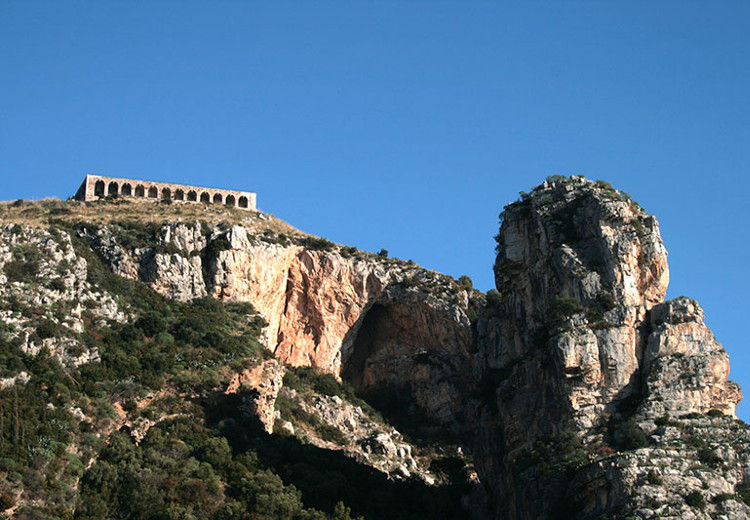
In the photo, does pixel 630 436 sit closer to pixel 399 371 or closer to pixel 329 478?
pixel 329 478

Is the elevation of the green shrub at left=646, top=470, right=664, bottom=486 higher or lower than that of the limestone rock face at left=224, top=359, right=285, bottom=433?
lower

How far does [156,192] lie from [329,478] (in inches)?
1576

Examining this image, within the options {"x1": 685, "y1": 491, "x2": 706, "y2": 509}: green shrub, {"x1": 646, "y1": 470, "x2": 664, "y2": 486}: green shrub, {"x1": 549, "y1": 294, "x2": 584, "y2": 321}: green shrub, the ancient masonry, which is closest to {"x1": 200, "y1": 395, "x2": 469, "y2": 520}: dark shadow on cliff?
{"x1": 549, "y1": 294, "x2": 584, "y2": 321}: green shrub

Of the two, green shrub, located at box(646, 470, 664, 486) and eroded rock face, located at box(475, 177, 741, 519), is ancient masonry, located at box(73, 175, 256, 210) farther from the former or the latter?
green shrub, located at box(646, 470, 664, 486)

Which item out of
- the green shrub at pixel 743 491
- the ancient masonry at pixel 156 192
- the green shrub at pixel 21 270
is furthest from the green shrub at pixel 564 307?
the ancient masonry at pixel 156 192

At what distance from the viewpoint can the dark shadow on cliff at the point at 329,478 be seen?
271 ft

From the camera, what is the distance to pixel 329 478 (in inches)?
3317

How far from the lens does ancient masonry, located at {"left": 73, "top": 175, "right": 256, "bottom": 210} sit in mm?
114250

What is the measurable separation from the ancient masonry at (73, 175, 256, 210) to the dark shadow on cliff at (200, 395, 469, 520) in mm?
32646

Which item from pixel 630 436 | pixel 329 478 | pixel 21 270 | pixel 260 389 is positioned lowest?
pixel 630 436

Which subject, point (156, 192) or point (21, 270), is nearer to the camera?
point (21, 270)

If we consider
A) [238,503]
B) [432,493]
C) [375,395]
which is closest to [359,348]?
[375,395]

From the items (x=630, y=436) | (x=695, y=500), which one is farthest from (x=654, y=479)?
(x=630, y=436)

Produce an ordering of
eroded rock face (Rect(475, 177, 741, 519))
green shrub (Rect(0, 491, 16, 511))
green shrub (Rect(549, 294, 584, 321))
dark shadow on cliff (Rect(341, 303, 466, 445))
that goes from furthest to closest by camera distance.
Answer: dark shadow on cliff (Rect(341, 303, 466, 445)), green shrub (Rect(549, 294, 584, 321)), eroded rock face (Rect(475, 177, 741, 519)), green shrub (Rect(0, 491, 16, 511))
